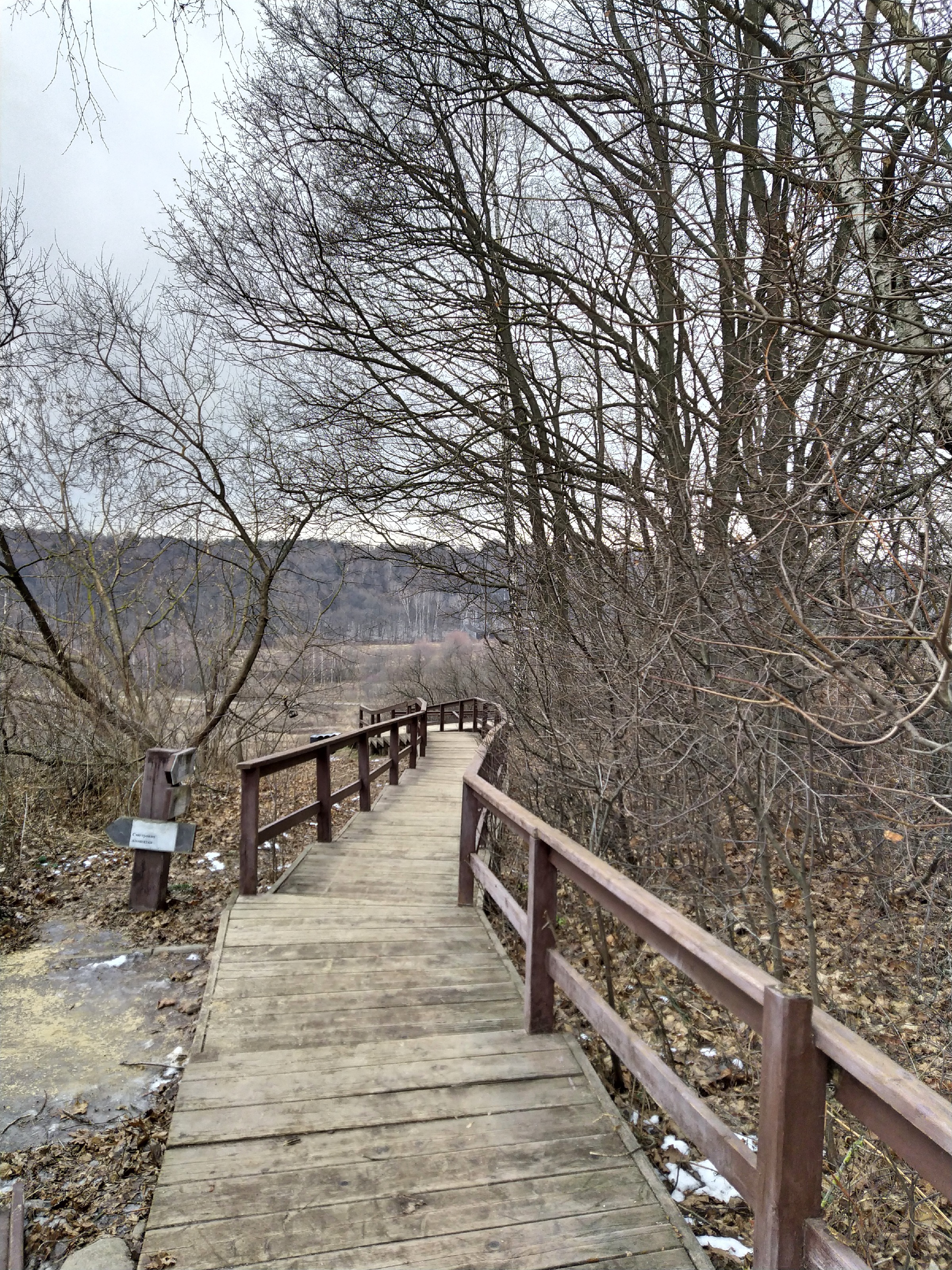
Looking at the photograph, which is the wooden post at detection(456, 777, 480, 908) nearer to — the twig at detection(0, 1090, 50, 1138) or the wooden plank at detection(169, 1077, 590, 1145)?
the wooden plank at detection(169, 1077, 590, 1145)

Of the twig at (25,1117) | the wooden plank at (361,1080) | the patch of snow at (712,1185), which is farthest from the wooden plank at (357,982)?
the patch of snow at (712,1185)

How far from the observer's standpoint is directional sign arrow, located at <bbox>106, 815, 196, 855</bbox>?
5664 millimetres

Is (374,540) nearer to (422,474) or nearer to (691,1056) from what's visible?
(422,474)

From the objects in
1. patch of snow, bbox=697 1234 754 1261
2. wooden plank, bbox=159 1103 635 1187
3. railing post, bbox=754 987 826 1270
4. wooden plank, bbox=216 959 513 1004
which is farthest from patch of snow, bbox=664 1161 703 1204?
railing post, bbox=754 987 826 1270

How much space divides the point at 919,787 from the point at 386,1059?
4.33m

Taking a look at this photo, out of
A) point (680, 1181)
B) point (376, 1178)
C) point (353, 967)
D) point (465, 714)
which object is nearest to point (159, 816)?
point (353, 967)

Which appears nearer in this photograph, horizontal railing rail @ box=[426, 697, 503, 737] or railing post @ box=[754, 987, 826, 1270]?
railing post @ box=[754, 987, 826, 1270]

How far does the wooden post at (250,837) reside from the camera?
532 cm

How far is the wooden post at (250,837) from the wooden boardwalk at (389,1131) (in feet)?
2.40

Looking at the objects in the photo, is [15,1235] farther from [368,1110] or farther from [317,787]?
[317,787]

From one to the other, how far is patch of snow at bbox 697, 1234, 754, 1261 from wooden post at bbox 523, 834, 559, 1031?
969mm

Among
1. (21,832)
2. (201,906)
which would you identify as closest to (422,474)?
(201,906)

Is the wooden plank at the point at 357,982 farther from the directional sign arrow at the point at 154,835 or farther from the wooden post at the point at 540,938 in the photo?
the directional sign arrow at the point at 154,835

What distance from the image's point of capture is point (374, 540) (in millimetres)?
9680
